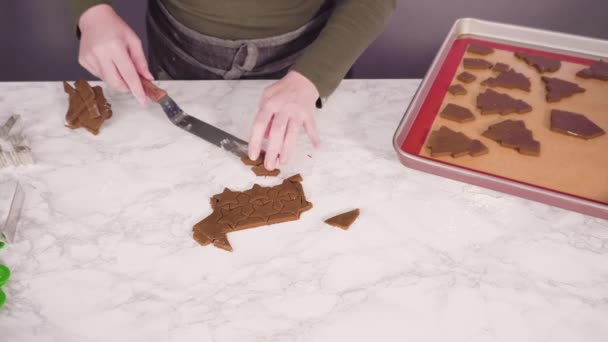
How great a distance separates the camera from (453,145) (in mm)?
1085

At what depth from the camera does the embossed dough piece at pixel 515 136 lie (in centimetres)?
109

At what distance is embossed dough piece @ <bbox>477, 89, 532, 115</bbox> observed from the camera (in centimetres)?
120

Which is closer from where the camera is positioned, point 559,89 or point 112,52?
point 112,52

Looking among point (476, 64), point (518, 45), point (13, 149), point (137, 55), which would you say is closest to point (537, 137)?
point (476, 64)

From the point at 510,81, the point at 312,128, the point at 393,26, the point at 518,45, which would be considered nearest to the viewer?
the point at 312,128

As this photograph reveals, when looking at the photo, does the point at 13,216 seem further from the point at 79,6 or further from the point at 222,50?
the point at 222,50

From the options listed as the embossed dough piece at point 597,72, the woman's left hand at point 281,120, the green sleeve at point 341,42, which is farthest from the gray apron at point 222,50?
the embossed dough piece at point 597,72

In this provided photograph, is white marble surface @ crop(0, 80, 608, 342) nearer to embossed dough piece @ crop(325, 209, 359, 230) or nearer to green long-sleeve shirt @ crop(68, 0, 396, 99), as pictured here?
embossed dough piece @ crop(325, 209, 359, 230)

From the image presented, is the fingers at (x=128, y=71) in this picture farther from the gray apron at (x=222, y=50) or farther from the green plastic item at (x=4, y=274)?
the green plastic item at (x=4, y=274)

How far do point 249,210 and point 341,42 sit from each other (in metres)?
0.45

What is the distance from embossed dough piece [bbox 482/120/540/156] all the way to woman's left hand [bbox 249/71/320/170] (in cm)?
42

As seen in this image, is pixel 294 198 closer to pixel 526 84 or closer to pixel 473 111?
pixel 473 111

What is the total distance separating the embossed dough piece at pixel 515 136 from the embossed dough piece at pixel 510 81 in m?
0.15

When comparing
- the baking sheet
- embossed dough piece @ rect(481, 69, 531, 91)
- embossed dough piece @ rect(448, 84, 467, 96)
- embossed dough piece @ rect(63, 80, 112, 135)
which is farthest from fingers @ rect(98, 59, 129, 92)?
embossed dough piece @ rect(481, 69, 531, 91)
